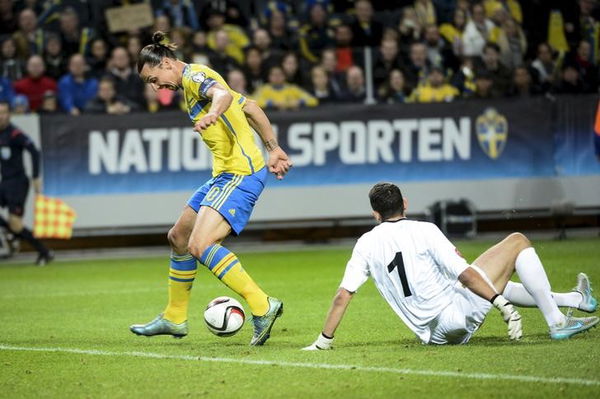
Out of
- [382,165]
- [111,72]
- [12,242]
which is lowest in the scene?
[12,242]

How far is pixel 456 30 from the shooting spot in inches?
778

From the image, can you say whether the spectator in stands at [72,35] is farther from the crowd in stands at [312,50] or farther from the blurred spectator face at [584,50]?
the blurred spectator face at [584,50]

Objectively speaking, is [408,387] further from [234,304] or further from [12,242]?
[12,242]

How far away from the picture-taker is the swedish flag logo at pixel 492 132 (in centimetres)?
1766

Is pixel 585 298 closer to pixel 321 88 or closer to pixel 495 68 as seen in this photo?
pixel 321 88

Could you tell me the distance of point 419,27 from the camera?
19.8 meters

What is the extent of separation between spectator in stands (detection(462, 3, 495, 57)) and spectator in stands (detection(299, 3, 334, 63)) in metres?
2.25

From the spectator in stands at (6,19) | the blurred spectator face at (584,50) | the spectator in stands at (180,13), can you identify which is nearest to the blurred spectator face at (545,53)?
the blurred spectator face at (584,50)

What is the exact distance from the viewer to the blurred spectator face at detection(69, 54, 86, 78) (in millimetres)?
17812

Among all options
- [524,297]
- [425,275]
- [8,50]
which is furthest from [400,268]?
[8,50]

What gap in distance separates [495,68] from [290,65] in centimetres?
328

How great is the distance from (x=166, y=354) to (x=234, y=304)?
0.76 metres

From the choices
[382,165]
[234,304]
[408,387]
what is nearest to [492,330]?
[234,304]

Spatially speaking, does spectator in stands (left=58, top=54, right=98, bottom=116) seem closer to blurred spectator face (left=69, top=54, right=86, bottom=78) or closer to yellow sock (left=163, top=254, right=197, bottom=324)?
blurred spectator face (left=69, top=54, right=86, bottom=78)
